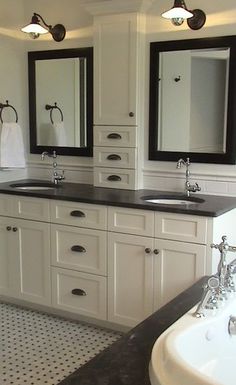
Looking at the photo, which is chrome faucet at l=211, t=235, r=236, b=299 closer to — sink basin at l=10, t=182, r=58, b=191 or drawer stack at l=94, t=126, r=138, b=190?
drawer stack at l=94, t=126, r=138, b=190

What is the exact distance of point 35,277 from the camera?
3.53m

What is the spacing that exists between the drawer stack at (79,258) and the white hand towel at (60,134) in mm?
774

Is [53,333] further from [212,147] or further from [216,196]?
[212,147]

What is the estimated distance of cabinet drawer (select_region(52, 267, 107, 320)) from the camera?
10.7ft

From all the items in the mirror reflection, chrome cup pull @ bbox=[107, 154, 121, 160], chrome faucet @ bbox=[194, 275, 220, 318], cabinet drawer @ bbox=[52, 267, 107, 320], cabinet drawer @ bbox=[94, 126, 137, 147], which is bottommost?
cabinet drawer @ bbox=[52, 267, 107, 320]

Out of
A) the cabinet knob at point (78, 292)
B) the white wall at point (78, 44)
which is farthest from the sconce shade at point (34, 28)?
the cabinet knob at point (78, 292)

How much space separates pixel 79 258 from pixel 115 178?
2.22ft

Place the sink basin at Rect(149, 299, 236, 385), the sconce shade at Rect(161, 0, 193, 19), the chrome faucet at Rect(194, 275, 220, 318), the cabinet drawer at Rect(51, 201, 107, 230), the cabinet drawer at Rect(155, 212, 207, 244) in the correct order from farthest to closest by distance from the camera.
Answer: the cabinet drawer at Rect(51, 201, 107, 230) → the sconce shade at Rect(161, 0, 193, 19) → the cabinet drawer at Rect(155, 212, 207, 244) → the chrome faucet at Rect(194, 275, 220, 318) → the sink basin at Rect(149, 299, 236, 385)

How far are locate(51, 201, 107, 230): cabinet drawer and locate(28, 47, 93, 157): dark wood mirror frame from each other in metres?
0.66

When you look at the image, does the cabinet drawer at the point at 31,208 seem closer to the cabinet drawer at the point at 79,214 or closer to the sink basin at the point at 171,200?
the cabinet drawer at the point at 79,214

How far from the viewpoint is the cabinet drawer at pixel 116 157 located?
3.58 meters

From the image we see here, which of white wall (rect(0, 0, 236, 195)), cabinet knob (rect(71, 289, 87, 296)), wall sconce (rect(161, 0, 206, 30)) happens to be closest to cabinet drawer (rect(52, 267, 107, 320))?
cabinet knob (rect(71, 289, 87, 296))

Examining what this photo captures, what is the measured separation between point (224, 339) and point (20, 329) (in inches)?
60.3

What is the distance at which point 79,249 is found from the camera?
3301 mm
